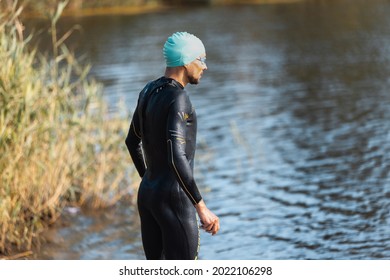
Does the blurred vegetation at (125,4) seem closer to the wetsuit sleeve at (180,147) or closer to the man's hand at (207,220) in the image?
the wetsuit sleeve at (180,147)

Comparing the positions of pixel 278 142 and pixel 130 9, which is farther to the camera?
pixel 130 9

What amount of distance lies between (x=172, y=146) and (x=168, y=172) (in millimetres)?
265

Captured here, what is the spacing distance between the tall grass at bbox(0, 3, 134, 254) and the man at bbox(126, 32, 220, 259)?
3293mm

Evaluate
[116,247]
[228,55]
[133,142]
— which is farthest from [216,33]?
[133,142]

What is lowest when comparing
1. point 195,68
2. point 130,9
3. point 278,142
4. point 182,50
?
point 130,9

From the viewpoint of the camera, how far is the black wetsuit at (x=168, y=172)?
5441 millimetres

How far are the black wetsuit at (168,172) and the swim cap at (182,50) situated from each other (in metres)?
0.12

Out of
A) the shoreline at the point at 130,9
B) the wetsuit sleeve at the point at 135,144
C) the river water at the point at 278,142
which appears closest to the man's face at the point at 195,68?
the wetsuit sleeve at the point at 135,144

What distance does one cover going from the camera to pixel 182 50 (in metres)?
5.54

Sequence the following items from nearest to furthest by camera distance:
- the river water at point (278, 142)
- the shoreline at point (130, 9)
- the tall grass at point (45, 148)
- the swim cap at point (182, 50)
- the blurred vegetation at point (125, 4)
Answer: the swim cap at point (182, 50) < the tall grass at point (45, 148) < the river water at point (278, 142) < the shoreline at point (130, 9) < the blurred vegetation at point (125, 4)

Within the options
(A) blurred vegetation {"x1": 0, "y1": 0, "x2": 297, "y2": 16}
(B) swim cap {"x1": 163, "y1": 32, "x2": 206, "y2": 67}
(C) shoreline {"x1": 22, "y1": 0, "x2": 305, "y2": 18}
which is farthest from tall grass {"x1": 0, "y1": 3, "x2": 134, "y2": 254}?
(A) blurred vegetation {"x1": 0, "y1": 0, "x2": 297, "y2": 16}

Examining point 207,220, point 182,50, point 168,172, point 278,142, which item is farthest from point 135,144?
point 278,142

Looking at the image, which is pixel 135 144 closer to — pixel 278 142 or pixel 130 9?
pixel 278 142

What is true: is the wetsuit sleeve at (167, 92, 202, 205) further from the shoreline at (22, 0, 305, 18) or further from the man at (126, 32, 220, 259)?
the shoreline at (22, 0, 305, 18)
